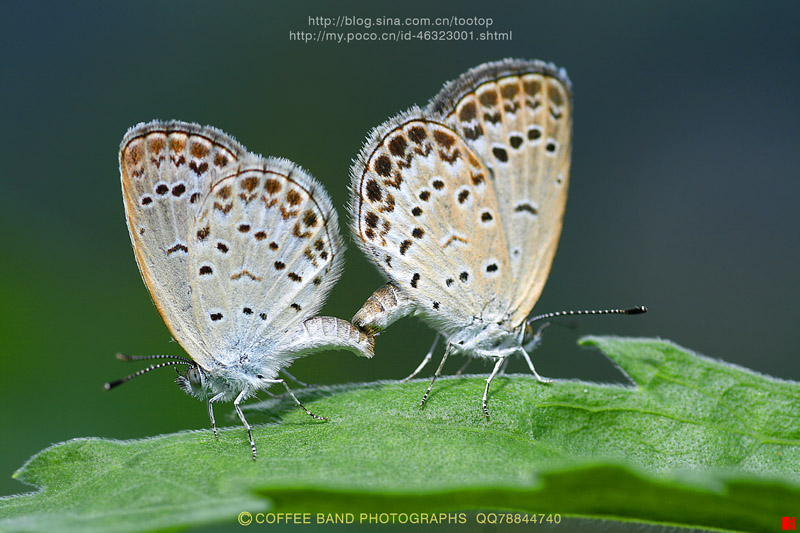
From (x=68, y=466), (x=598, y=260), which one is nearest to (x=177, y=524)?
(x=68, y=466)

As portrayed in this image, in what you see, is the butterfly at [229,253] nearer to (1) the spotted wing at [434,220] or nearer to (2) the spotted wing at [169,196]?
A: (2) the spotted wing at [169,196]

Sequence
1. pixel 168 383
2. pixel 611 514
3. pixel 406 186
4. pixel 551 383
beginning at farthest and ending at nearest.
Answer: pixel 168 383
pixel 406 186
pixel 551 383
pixel 611 514

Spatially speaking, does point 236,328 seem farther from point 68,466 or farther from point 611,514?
point 611,514

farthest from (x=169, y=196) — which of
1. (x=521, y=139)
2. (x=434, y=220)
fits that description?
(x=521, y=139)

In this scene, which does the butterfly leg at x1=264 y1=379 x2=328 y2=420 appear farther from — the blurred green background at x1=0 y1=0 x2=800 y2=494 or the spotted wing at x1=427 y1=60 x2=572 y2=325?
the blurred green background at x1=0 y1=0 x2=800 y2=494

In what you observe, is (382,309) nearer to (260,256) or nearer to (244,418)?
(260,256)

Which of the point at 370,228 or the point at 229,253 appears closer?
the point at 229,253
